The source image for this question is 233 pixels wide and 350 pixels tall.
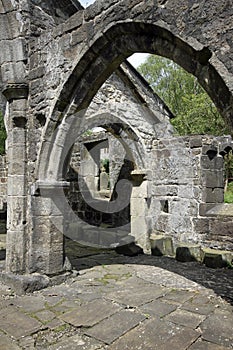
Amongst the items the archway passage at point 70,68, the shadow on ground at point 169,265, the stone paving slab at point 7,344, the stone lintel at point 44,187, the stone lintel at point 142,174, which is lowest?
the shadow on ground at point 169,265

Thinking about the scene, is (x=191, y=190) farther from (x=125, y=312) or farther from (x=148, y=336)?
(x=148, y=336)

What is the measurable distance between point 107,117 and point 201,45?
162 inches

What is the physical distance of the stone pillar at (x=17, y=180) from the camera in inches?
173

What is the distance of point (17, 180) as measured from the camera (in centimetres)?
451

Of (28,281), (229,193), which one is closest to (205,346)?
(28,281)

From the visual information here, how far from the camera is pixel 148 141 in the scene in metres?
7.24

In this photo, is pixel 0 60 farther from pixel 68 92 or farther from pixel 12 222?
pixel 12 222

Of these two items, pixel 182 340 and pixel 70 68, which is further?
pixel 70 68

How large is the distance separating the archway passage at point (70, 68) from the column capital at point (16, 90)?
14 millimetres

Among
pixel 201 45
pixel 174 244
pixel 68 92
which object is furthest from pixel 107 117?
pixel 201 45

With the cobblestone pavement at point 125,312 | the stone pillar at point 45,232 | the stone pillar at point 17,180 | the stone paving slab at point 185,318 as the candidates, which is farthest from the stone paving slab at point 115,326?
the stone pillar at point 17,180

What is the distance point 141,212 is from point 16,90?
3.94m

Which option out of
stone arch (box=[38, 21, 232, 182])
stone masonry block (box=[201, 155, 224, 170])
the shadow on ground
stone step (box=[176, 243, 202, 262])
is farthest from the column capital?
stone step (box=[176, 243, 202, 262])

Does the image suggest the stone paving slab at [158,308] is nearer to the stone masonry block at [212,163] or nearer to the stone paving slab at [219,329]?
the stone paving slab at [219,329]
